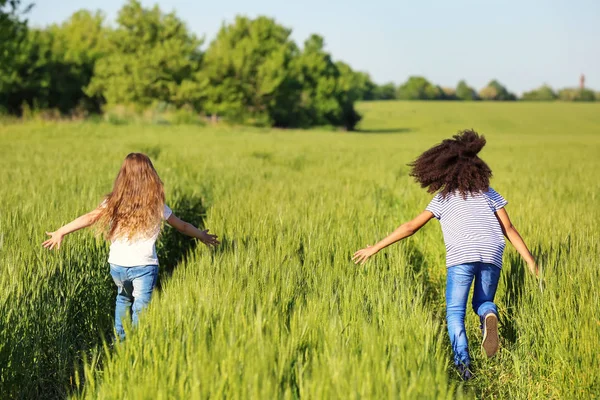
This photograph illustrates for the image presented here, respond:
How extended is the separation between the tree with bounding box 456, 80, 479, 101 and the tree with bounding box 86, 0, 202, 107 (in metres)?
107

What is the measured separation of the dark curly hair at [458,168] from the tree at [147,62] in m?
43.8

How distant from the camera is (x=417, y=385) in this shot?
2.31 m

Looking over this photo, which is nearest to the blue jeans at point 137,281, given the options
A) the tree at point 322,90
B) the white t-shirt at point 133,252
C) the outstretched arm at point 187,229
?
the white t-shirt at point 133,252

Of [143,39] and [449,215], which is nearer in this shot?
[449,215]

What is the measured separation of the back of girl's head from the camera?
408 centimetres

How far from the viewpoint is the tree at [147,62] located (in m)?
46.5

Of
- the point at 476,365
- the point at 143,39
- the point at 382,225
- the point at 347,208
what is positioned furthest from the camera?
the point at 143,39

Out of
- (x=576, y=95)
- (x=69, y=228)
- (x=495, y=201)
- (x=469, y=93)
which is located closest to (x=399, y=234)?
(x=495, y=201)

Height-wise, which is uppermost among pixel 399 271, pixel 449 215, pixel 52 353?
pixel 449 215

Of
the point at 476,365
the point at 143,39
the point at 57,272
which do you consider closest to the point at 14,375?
the point at 57,272

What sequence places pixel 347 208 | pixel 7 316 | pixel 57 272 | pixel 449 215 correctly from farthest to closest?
1. pixel 347 208
2. pixel 57 272
3. pixel 449 215
4. pixel 7 316

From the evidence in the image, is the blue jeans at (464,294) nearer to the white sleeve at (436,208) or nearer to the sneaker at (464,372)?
the sneaker at (464,372)

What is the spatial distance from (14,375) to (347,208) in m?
4.53

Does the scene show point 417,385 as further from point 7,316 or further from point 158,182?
point 158,182
